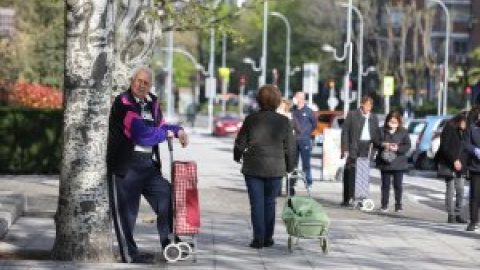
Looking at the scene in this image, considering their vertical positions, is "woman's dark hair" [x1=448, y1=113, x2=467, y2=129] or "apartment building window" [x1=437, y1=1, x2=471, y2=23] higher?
"apartment building window" [x1=437, y1=1, x2=471, y2=23]

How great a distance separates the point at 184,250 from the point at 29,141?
14.4 metres

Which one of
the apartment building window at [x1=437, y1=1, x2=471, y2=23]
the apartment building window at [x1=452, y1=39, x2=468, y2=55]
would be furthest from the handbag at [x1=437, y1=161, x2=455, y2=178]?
the apartment building window at [x1=452, y1=39, x2=468, y2=55]

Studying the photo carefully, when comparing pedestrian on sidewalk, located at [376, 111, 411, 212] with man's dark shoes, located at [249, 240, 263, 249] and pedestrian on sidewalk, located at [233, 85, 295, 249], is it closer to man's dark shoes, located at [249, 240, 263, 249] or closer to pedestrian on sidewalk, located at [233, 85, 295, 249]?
pedestrian on sidewalk, located at [233, 85, 295, 249]

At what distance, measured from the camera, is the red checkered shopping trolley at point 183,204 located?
36.1 ft

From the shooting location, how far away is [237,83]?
12000cm

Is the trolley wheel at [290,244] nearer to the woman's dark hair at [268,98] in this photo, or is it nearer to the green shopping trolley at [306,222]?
the green shopping trolley at [306,222]

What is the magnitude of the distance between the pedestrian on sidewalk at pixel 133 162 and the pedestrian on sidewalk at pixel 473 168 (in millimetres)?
5753

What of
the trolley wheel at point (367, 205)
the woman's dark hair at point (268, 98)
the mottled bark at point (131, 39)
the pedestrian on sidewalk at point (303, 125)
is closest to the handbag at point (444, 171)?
the trolley wheel at point (367, 205)

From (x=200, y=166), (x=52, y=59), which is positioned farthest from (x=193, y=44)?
(x=200, y=166)

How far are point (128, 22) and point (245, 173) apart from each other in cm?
424

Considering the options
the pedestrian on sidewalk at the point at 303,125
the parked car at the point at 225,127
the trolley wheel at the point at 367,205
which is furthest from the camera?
the parked car at the point at 225,127

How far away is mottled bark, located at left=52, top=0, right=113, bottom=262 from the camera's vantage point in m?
10.8

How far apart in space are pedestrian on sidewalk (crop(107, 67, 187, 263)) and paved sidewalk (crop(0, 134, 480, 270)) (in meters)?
0.43

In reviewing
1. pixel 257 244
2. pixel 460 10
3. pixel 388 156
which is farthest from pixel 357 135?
pixel 460 10
